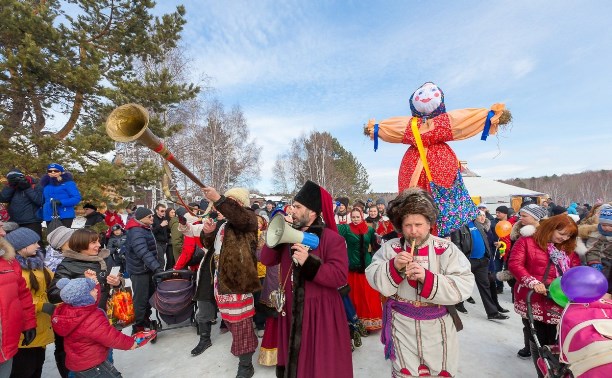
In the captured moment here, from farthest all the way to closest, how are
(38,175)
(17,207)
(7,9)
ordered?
1. (38,175)
2. (7,9)
3. (17,207)

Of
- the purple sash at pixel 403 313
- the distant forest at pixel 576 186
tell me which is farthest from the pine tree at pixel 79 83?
the distant forest at pixel 576 186

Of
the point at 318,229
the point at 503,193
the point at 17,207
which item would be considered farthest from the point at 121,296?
the point at 503,193

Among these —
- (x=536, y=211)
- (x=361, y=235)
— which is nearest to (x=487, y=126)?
(x=536, y=211)

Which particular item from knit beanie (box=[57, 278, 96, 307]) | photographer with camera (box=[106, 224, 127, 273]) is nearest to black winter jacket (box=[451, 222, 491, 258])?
knit beanie (box=[57, 278, 96, 307])

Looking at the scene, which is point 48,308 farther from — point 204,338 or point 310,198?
point 310,198

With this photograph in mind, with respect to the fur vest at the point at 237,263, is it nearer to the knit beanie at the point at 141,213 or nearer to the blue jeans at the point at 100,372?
the blue jeans at the point at 100,372

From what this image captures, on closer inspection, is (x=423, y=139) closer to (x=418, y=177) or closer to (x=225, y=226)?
(x=418, y=177)

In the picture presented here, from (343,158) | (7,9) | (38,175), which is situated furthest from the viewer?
(343,158)

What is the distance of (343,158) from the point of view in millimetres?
41531

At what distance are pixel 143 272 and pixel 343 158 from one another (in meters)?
37.9

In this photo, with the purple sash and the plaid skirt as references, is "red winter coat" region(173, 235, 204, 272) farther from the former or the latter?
the purple sash

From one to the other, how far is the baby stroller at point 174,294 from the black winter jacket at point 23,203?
117 inches

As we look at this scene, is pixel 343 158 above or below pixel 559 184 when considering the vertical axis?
above

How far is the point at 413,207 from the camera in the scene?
2.25 m
